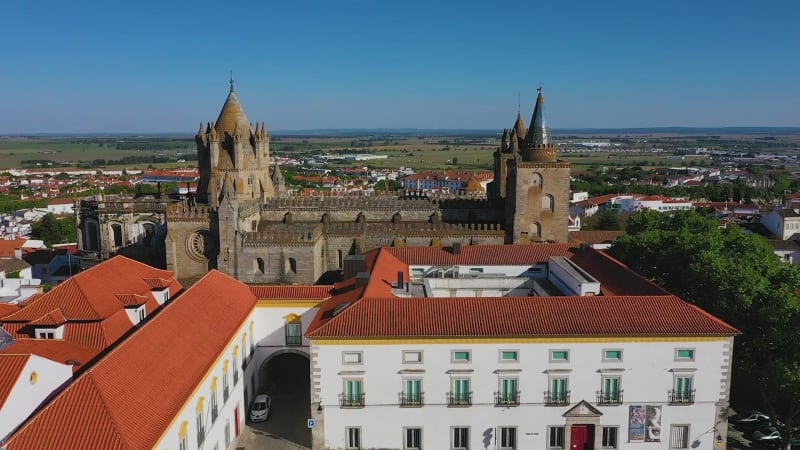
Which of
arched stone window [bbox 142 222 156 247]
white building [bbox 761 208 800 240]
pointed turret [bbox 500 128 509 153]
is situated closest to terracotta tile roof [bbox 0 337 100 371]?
arched stone window [bbox 142 222 156 247]

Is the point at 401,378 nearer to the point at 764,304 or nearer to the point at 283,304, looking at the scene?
the point at 283,304

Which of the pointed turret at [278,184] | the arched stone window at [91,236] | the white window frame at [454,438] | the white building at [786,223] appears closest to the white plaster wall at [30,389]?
the white window frame at [454,438]

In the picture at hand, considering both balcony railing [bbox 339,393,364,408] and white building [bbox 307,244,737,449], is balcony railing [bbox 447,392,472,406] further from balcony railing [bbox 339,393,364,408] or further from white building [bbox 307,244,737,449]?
balcony railing [bbox 339,393,364,408]

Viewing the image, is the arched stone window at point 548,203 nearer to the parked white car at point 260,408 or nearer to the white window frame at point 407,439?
the white window frame at point 407,439

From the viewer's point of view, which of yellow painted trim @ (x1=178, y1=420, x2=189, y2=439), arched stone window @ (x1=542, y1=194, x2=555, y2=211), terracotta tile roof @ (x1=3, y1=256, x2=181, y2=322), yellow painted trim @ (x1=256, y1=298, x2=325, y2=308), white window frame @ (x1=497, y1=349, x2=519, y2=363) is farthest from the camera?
arched stone window @ (x1=542, y1=194, x2=555, y2=211)

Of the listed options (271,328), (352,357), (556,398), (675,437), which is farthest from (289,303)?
(675,437)

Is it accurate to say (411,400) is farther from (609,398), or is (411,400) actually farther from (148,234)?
(148,234)
